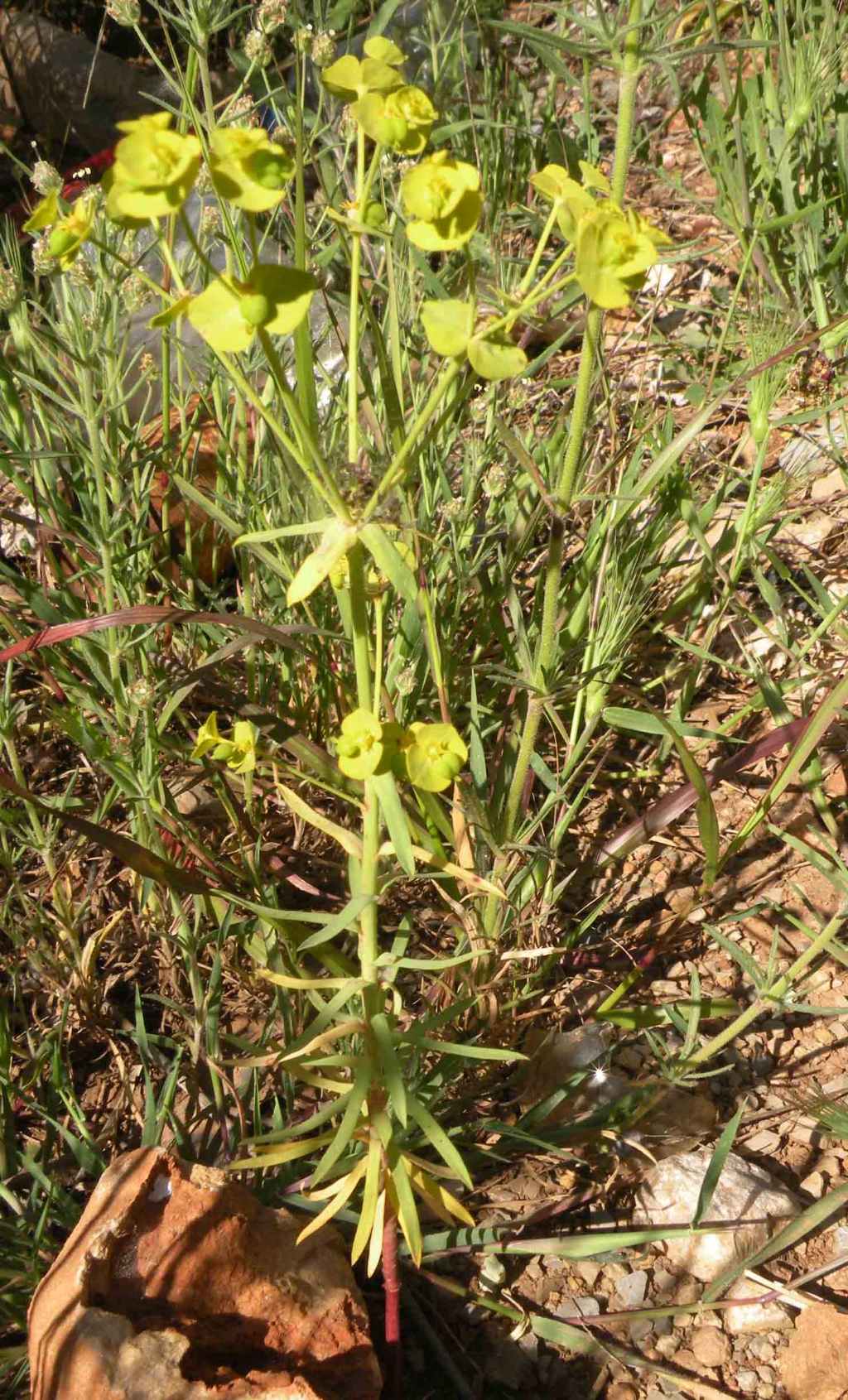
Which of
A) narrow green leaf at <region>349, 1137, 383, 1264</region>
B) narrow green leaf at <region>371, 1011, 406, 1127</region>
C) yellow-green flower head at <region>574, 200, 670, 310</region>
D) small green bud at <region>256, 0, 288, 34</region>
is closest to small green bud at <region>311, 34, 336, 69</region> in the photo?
small green bud at <region>256, 0, 288, 34</region>

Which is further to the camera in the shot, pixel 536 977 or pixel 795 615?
pixel 795 615

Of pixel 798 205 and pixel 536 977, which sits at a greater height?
pixel 798 205

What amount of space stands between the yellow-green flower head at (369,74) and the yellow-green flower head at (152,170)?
0.78ft

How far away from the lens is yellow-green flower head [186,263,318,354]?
0.81 m

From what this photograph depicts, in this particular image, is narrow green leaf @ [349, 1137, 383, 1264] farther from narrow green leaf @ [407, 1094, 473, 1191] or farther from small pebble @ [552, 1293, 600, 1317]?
small pebble @ [552, 1293, 600, 1317]

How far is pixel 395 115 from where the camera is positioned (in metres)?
0.92

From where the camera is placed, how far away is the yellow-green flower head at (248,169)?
77 cm

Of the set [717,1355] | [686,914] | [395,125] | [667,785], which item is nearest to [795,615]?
[667,785]

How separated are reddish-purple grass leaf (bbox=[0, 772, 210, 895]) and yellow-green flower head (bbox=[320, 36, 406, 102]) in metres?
0.73

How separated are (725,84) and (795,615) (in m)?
0.95

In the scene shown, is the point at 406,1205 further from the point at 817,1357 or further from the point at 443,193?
the point at 443,193

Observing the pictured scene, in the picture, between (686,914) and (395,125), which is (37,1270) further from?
(395,125)

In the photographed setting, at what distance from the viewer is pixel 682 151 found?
3.15 meters

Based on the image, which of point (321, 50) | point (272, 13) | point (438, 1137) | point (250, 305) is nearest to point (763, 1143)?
point (438, 1137)
